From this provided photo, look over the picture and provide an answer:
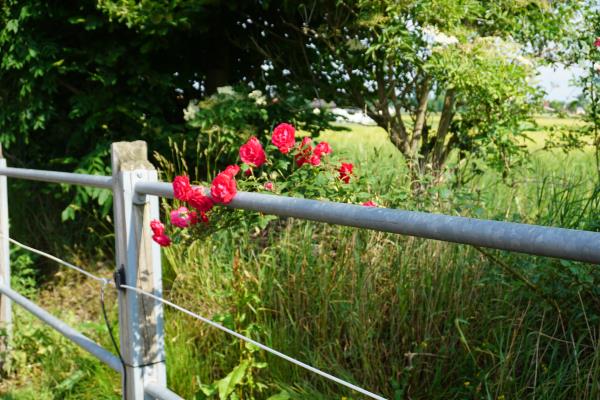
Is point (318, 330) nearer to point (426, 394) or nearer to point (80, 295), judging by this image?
point (426, 394)

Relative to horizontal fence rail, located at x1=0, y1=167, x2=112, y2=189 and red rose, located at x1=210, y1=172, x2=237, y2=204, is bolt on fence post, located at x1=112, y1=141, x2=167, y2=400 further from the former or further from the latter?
red rose, located at x1=210, y1=172, x2=237, y2=204

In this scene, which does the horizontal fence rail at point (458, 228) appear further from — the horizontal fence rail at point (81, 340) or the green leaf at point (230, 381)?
the green leaf at point (230, 381)

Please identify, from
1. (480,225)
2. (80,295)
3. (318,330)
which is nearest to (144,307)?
(318,330)

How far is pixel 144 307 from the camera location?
2.54m

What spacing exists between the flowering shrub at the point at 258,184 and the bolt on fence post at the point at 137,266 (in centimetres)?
9

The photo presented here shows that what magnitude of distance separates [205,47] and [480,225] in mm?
4851

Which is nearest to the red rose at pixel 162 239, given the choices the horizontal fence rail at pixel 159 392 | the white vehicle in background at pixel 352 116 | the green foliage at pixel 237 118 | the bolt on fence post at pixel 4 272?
the horizontal fence rail at pixel 159 392

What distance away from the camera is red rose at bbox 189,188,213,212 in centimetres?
228

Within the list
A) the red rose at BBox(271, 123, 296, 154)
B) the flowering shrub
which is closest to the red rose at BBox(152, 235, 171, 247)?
Result: the flowering shrub

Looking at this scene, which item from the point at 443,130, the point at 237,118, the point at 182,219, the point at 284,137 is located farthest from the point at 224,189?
the point at 443,130

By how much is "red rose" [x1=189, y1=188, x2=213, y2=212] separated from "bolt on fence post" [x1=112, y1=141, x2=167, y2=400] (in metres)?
0.25

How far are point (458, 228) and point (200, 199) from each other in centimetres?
109

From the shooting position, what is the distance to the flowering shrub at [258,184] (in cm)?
220

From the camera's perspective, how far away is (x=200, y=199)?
229 cm
